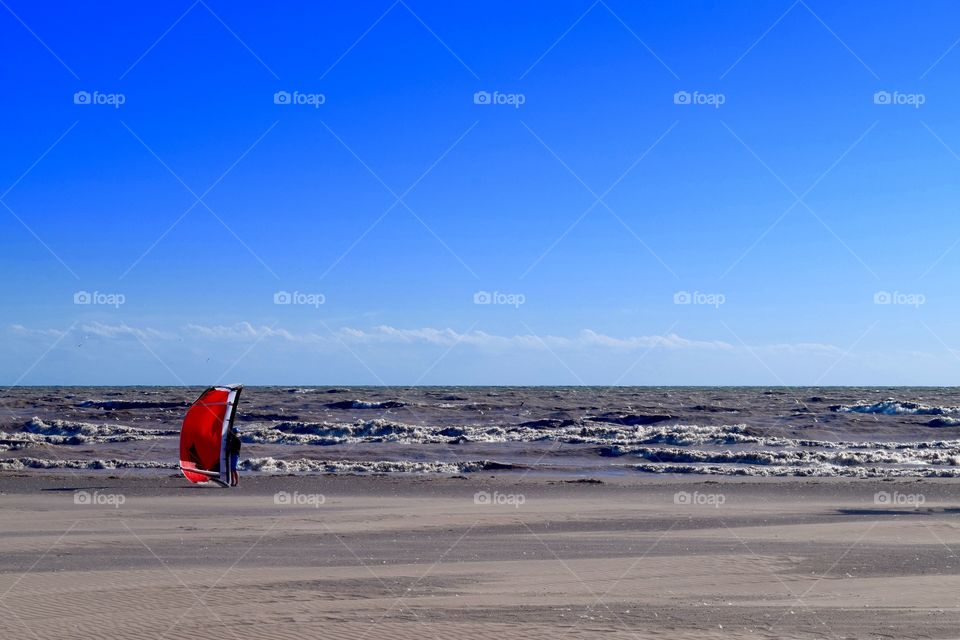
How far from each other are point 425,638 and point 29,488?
16.7 m

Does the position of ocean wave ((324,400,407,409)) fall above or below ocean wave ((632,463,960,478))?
above

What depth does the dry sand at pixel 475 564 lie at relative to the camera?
31.9 feet

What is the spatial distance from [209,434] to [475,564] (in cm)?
791

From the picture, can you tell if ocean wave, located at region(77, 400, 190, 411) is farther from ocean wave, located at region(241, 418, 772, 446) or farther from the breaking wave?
the breaking wave

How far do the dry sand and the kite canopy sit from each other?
711 mm

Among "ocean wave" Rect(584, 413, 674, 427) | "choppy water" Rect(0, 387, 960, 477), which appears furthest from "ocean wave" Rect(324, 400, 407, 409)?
"ocean wave" Rect(584, 413, 674, 427)

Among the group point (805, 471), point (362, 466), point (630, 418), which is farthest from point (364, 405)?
point (805, 471)

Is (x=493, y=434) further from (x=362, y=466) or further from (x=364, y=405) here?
(x=364, y=405)

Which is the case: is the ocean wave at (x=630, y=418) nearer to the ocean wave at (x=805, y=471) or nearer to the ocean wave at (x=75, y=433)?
the ocean wave at (x=805, y=471)

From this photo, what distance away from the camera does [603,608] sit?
1038cm

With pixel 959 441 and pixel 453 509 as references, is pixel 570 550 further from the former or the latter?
pixel 959 441

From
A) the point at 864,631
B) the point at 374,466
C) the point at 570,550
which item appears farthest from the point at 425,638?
the point at 374,466

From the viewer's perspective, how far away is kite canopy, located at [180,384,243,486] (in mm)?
18109

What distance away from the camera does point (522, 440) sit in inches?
1563
